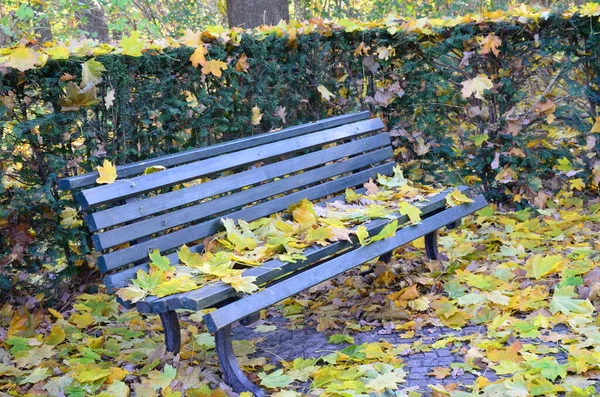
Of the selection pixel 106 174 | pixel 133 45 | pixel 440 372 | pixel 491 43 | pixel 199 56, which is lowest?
pixel 440 372

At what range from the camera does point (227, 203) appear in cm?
349

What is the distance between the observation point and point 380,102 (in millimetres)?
5422

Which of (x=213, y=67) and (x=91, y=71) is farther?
(x=213, y=67)

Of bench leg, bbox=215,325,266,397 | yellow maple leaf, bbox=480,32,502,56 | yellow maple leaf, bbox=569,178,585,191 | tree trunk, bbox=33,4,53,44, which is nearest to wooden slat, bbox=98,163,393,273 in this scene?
bench leg, bbox=215,325,266,397

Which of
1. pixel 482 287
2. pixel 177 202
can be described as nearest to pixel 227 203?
pixel 177 202

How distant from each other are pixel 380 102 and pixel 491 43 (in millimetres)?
909

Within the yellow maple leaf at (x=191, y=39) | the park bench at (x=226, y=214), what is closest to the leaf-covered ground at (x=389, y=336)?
the park bench at (x=226, y=214)

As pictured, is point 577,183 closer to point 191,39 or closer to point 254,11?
point 191,39

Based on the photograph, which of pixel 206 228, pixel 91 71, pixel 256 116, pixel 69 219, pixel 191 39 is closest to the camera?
pixel 206 228

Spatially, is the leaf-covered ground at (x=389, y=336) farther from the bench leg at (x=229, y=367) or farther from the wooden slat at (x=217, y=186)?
the wooden slat at (x=217, y=186)

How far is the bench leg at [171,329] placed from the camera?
283 centimetres

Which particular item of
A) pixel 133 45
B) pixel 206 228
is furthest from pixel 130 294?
pixel 133 45

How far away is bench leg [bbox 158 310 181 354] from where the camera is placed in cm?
283

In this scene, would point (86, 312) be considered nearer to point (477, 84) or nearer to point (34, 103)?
point (34, 103)
